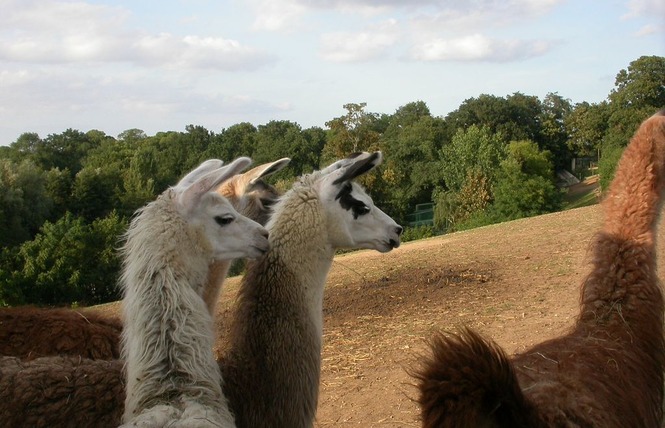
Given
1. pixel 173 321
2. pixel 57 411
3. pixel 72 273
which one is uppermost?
pixel 173 321

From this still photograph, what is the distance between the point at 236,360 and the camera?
13.9ft

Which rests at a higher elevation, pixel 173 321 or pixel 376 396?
pixel 173 321

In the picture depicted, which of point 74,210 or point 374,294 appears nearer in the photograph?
point 374,294

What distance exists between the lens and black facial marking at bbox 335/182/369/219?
16.7 ft

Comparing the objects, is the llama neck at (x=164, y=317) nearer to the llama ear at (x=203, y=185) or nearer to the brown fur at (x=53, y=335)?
the llama ear at (x=203, y=185)

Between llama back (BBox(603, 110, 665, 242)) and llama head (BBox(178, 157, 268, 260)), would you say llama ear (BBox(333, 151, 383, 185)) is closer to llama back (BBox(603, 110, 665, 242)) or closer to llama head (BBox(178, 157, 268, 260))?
llama head (BBox(178, 157, 268, 260))

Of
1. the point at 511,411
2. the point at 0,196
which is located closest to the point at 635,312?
the point at 511,411

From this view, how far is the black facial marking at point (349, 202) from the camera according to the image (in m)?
5.09

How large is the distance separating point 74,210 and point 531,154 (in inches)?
1292

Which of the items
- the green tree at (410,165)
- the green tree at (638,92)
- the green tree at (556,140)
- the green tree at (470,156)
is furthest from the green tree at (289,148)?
the green tree at (556,140)

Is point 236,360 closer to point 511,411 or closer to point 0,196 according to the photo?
point 511,411

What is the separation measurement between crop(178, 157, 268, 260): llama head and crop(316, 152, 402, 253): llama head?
2.27 ft

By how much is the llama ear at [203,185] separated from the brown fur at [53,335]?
1.55 metres

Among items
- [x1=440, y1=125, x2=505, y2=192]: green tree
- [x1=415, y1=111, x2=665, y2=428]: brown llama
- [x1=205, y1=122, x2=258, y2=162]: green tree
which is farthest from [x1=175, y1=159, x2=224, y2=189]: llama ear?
[x1=440, y1=125, x2=505, y2=192]: green tree
